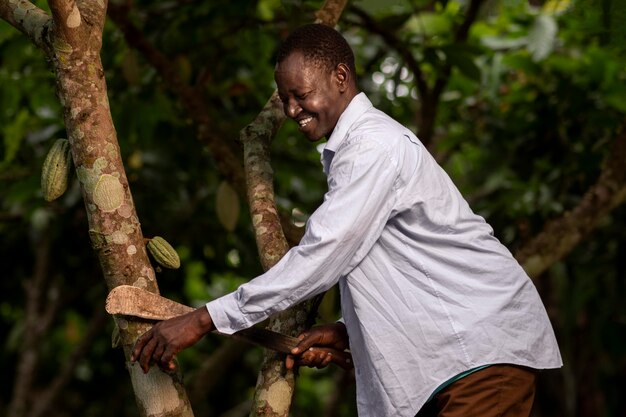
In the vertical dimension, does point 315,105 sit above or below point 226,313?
above

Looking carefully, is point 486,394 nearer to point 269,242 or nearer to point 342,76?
point 269,242

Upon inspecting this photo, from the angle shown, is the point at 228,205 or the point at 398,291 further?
the point at 228,205

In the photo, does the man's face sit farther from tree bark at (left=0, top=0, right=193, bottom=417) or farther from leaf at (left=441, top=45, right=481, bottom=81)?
leaf at (left=441, top=45, right=481, bottom=81)

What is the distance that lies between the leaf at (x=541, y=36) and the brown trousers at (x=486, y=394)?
1.95 meters

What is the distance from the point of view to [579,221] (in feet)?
11.6

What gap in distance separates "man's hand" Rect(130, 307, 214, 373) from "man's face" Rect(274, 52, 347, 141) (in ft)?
Answer: 1.60

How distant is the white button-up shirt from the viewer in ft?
6.49

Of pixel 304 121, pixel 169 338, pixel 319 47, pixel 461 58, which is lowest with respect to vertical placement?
pixel 169 338

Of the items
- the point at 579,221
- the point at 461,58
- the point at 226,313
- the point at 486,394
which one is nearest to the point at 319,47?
the point at 226,313

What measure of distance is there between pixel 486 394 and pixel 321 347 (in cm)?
37

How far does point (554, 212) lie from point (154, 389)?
2.49 m

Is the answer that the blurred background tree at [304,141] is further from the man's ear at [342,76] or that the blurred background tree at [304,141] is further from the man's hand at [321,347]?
the man's ear at [342,76]

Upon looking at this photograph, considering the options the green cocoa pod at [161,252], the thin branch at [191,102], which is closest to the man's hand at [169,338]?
the green cocoa pod at [161,252]

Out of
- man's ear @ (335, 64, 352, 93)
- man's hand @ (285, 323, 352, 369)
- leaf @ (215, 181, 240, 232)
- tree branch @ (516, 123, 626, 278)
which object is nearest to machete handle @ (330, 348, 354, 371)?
man's hand @ (285, 323, 352, 369)
